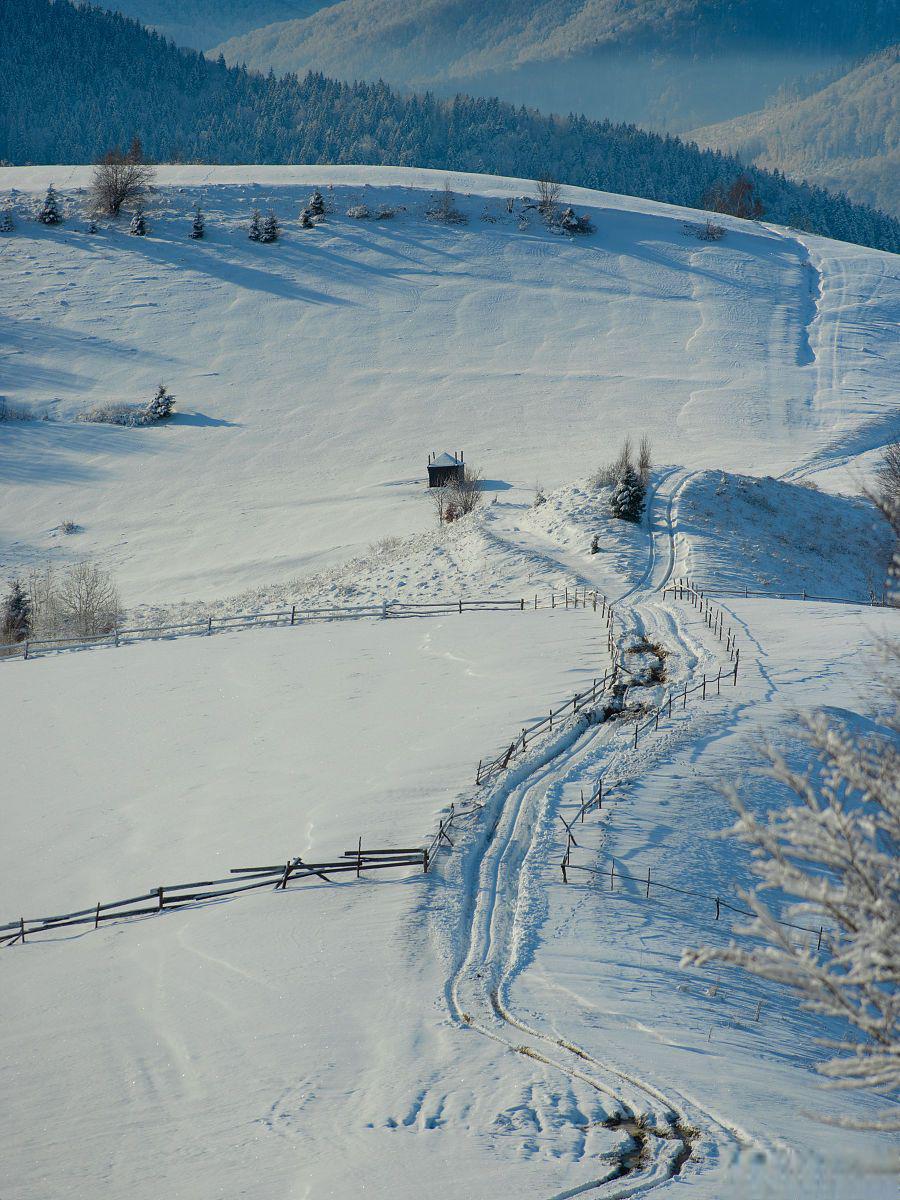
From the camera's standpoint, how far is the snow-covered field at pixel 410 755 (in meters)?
11.4

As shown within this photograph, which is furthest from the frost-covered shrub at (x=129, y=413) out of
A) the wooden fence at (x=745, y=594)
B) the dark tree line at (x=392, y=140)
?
the dark tree line at (x=392, y=140)

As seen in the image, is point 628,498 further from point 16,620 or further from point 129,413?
point 129,413

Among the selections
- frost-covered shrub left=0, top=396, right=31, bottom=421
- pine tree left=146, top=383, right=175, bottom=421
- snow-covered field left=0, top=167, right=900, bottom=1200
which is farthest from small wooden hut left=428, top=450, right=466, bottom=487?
frost-covered shrub left=0, top=396, right=31, bottom=421

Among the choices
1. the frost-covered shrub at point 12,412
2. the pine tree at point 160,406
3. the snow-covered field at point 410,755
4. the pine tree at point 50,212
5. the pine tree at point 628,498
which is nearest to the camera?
the snow-covered field at point 410,755

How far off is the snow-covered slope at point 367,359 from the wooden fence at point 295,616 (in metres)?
5.37

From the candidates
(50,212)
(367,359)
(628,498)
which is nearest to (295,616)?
(628,498)

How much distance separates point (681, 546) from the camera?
1619 inches

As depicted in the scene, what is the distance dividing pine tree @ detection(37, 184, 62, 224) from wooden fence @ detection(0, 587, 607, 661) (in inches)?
2384

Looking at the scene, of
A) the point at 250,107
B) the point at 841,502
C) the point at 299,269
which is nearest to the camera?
the point at 841,502

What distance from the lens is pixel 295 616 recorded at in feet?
121

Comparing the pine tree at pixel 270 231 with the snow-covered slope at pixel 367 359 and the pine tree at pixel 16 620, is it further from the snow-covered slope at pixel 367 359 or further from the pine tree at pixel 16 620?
the pine tree at pixel 16 620

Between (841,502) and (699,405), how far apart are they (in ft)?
60.7

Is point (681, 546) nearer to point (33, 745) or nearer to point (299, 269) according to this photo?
point (33, 745)

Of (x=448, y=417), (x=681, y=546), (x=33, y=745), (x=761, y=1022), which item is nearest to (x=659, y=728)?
(x=761, y=1022)
